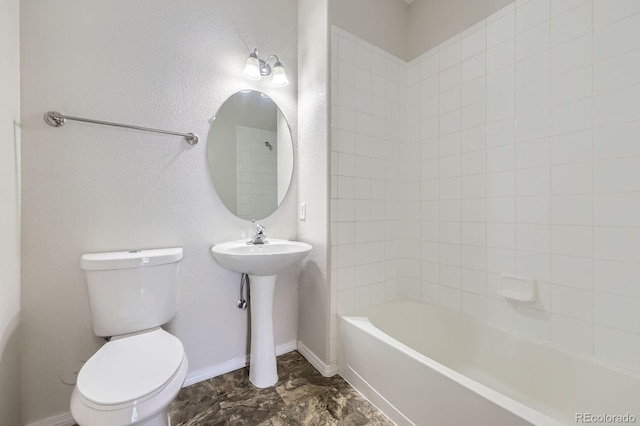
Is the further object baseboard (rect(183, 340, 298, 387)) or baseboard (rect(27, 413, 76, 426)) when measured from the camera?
baseboard (rect(183, 340, 298, 387))

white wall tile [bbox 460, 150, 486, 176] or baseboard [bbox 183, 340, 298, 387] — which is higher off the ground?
white wall tile [bbox 460, 150, 486, 176]

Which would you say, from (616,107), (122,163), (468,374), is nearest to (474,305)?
(468,374)

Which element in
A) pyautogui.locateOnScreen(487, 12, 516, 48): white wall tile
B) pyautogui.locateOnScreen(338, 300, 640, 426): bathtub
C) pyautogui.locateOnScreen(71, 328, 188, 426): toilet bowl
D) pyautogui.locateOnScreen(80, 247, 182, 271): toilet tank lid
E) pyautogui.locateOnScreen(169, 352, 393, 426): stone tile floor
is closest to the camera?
pyautogui.locateOnScreen(71, 328, 188, 426): toilet bowl

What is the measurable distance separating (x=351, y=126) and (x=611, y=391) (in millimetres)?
1752

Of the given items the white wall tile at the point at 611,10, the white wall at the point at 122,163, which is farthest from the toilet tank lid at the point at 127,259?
the white wall tile at the point at 611,10

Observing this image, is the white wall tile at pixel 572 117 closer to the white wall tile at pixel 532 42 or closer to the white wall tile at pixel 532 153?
the white wall tile at pixel 532 153

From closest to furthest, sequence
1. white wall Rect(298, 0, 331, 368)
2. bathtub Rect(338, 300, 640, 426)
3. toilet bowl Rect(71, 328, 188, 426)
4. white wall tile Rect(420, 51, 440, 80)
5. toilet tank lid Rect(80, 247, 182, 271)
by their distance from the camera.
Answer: toilet bowl Rect(71, 328, 188, 426)
bathtub Rect(338, 300, 640, 426)
toilet tank lid Rect(80, 247, 182, 271)
white wall Rect(298, 0, 331, 368)
white wall tile Rect(420, 51, 440, 80)

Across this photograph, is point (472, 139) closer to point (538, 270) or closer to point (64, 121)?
point (538, 270)

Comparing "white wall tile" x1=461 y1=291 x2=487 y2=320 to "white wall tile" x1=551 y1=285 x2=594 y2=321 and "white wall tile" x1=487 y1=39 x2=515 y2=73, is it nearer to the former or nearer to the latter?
"white wall tile" x1=551 y1=285 x2=594 y2=321

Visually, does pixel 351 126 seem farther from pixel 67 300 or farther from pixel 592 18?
pixel 67 300

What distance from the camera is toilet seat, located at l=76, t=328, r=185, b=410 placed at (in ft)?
2.73

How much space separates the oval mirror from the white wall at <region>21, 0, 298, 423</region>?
62 millimetres

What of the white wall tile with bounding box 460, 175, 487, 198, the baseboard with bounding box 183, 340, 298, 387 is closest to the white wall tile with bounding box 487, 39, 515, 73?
the white wall tile with bounding box 460, 175, 487, 198

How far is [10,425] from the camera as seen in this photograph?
1081mm
